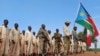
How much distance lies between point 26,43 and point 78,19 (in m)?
7.45

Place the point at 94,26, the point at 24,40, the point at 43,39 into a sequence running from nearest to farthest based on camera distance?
the point at 94,26, the point at 43,39, the point at 24,40

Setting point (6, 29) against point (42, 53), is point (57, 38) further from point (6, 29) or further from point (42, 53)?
point (6, 29)

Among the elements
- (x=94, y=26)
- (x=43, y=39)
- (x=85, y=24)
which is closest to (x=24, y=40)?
(x=43, y=39)

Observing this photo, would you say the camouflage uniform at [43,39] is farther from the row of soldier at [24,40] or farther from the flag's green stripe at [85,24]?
the flag's green stripe at [85,24]

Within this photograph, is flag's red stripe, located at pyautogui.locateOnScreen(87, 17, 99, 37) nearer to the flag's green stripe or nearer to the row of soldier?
the flag's green stripe

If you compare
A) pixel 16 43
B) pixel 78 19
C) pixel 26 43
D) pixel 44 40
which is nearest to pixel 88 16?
pixel 78 19

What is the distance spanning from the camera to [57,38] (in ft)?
89.9

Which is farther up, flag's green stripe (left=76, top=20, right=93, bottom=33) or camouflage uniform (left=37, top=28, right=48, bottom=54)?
flag's green stripe (left=76, top=20, right=93, bottom=33)

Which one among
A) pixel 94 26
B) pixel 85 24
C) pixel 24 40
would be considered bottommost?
pixel 24 40

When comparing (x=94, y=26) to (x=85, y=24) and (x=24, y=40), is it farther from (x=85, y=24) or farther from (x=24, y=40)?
(x=24, y=40)

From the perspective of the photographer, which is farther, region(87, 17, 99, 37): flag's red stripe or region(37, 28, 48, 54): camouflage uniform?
region(37, 28, 48, 54): camouflage uniform

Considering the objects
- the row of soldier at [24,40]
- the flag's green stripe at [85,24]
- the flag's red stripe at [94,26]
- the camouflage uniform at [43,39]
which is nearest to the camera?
the flag's red stripe at [94,26]

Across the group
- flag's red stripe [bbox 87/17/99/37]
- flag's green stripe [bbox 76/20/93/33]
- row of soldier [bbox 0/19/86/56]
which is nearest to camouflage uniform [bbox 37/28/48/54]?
row of soldier [bbox 0/19/86/56]

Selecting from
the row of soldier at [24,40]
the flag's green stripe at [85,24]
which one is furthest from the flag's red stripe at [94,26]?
the row of soldier at [24,40]
